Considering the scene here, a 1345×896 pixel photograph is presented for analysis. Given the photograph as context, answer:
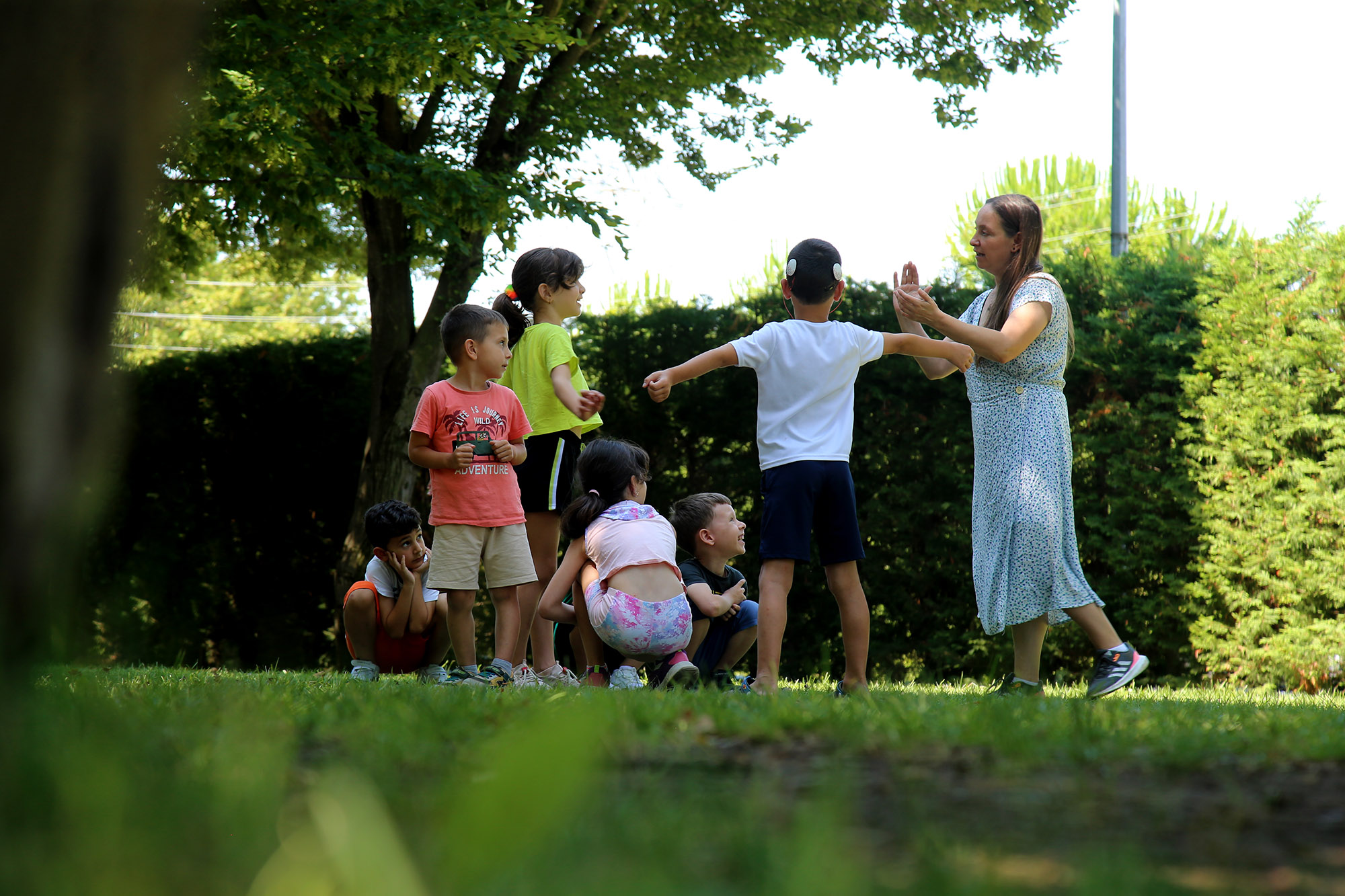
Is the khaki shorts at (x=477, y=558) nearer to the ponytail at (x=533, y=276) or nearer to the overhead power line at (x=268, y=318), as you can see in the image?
the ponytail at (x=533, y=276)

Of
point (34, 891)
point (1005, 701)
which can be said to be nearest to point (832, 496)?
point (1005, 701)

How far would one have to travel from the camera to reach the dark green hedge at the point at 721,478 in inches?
309

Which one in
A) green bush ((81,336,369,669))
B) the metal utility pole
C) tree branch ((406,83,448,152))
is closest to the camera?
tree branch ((406,83,448,152))

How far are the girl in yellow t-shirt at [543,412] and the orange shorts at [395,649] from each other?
102 cm

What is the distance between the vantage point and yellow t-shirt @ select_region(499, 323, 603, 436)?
5328 millimetres

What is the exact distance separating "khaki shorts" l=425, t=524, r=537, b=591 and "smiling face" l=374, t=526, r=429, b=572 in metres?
1.01

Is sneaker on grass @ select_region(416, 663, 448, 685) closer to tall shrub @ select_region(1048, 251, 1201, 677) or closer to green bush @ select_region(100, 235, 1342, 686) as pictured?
green bush @ select_region(100, 235, 1342, 686)

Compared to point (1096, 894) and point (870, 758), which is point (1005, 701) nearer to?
point (870, 758)

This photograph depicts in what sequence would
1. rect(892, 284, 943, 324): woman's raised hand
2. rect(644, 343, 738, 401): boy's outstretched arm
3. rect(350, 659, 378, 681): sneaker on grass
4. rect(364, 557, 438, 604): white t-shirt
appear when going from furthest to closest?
rect(364, 557, 438, 604): white t-shirt, rect(350, 659, 378, 681): sneaker on grass, rect(892, 284, 943, 324): woman's raised hand, rect(644, 343, 738, 401): boy's outstretched arm

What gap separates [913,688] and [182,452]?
7.50m

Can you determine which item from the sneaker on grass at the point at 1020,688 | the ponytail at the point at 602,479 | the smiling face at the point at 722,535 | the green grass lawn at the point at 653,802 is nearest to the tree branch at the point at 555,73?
the ponytail at the point at 602,479

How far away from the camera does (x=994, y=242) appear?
201 inches

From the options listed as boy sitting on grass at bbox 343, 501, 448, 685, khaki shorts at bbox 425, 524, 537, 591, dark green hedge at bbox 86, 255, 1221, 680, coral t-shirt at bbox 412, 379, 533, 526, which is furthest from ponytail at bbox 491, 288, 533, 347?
dark green hedge at bbox 86, 255, 1221, 680

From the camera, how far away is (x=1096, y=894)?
1212 mm
